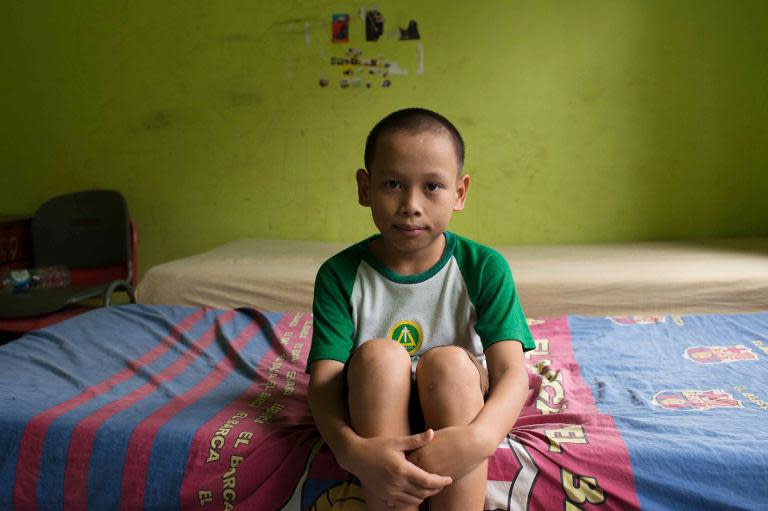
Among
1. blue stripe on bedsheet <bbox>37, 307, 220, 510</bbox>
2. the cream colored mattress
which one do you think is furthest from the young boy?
the cream colored mattress

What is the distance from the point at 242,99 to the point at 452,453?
275 cm

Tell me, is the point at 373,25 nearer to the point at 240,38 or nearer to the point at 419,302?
the point at 240,38

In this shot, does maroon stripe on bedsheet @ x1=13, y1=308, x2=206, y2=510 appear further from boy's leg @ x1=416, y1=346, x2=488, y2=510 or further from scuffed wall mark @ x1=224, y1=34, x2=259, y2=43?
scuffed wall mark @ x1=224, y1=34, x2=259, y2=43

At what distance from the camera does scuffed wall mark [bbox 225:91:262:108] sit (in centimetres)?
330

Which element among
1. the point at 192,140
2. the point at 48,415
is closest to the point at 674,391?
the point at 48,415

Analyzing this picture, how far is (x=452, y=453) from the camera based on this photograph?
938 millimetres

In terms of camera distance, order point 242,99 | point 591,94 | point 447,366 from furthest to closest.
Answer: point 242,99 < point 591,94 < point 447,366

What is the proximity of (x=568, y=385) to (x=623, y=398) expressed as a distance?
0.13 m

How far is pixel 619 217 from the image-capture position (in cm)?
315

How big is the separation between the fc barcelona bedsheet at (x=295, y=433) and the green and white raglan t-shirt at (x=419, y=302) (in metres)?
0.20

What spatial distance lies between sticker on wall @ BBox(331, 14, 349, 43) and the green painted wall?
0.04 metres

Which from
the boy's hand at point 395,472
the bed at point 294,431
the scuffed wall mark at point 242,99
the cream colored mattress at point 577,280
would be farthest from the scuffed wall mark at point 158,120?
the boy's hand at point 395,472

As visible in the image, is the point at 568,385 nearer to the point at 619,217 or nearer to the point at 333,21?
the point at 619,217

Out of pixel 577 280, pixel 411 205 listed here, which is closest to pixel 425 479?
pixel 411 205
